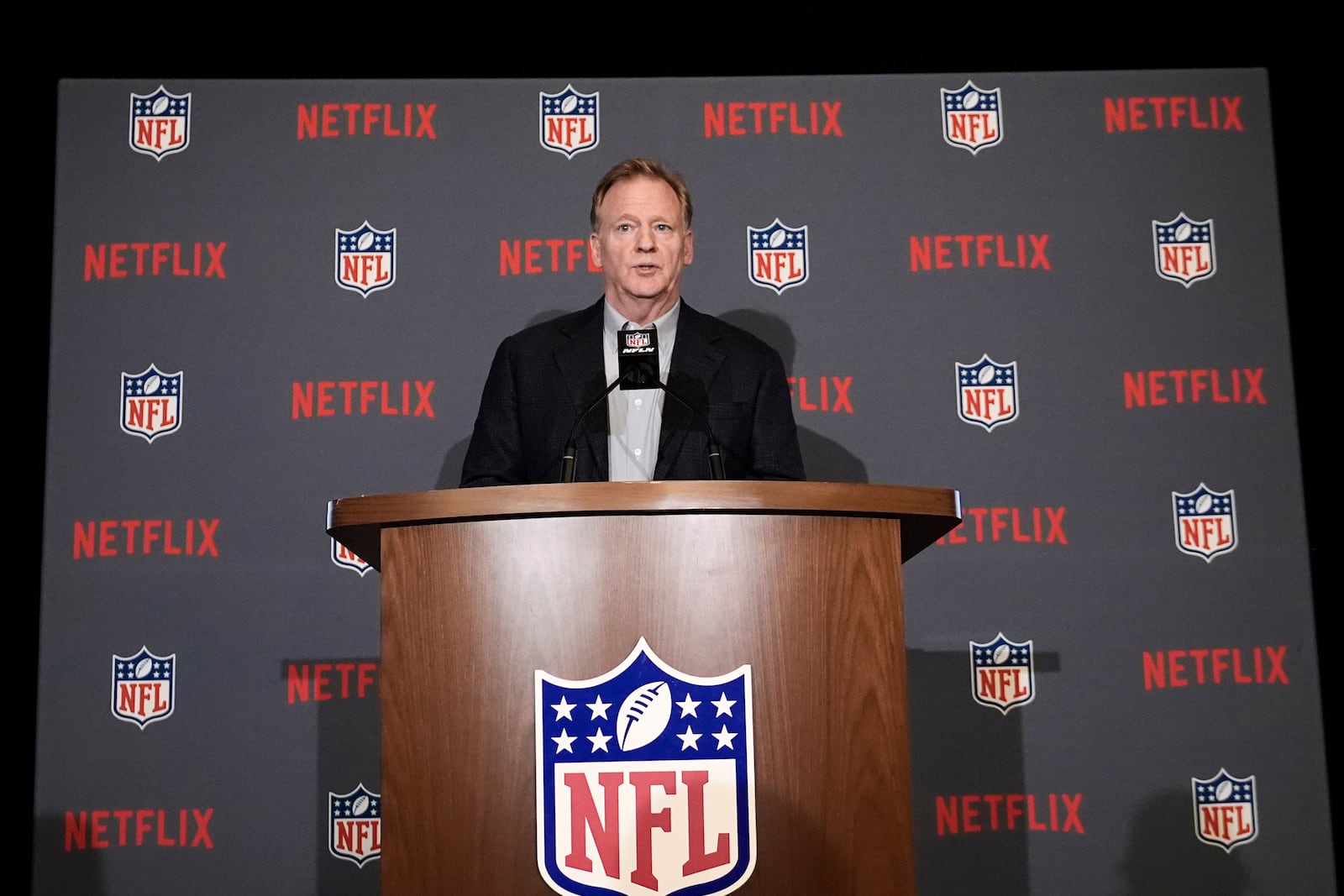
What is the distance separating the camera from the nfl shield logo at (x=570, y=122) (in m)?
3.48

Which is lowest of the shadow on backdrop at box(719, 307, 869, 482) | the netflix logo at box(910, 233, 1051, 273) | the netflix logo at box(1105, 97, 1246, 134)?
the shadow on backdrop at box(719, 307, 869, 482)

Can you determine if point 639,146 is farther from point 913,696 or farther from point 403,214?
point 913,696

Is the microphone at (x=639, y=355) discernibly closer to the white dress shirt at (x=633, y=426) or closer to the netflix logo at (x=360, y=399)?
the white dress shirt at (x=633, y=426)

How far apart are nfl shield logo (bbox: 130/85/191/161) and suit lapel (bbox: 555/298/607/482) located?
5.02ft

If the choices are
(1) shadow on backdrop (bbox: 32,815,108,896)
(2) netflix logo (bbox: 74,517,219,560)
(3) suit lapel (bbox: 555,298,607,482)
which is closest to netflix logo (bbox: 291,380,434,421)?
(2) netflix logo (bbox: 74,517,219,560)

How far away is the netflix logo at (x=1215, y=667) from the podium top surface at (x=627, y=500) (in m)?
1.98

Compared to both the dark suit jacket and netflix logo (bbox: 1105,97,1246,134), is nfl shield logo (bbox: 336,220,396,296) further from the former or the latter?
netflix logo (bbox: 1105,97,1246,134)

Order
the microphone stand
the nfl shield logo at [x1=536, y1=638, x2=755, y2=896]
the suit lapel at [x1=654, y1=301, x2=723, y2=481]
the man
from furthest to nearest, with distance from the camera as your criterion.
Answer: the man < the suit lapel at [x1=654, y1=301, x2=723, y2=481] < the microphone stand < the nfl shield logo at [x1=536, y1=638, x2=755, y2=896]

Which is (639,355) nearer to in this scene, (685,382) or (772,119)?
(685,382)

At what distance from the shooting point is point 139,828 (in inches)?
124

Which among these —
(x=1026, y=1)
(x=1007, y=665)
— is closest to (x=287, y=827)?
(x=1007, y=665)

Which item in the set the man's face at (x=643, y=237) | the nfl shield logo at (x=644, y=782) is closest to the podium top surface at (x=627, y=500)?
the nfl shield logo at (x=644, y=782)

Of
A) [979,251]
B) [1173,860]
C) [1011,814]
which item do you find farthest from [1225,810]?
[979,251]

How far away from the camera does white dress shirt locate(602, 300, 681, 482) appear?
2.38 meters
